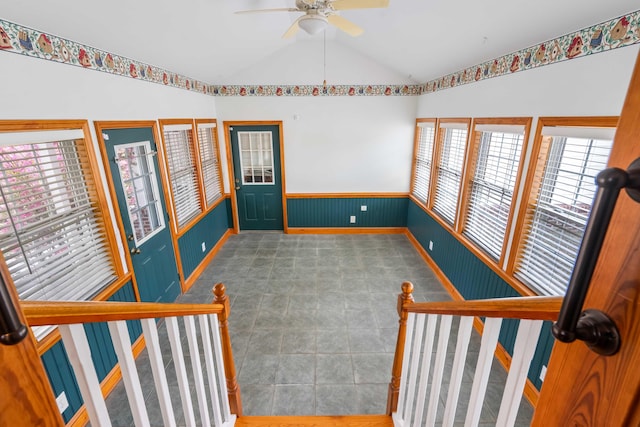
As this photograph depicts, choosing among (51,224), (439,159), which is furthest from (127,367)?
(439,159)

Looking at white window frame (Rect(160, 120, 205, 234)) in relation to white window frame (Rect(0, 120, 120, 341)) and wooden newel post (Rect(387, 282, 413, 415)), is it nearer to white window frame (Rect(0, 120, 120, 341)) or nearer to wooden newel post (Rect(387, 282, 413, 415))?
white window frame (Rect(0, 120, 120, 341))

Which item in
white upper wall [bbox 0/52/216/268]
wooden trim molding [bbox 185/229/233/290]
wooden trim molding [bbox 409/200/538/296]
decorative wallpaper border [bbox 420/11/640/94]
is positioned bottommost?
wooden trim molding [bbox 185/229/233/290]

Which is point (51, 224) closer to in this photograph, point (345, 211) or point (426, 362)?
point (426, 362)

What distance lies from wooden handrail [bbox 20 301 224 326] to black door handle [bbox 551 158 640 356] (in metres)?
0.94

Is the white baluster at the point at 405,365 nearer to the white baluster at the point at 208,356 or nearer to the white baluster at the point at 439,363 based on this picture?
the white baluster at the point at 439,363

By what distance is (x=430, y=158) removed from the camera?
4.66m

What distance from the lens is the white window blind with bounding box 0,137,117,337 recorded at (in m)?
1.69

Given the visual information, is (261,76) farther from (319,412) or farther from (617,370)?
(617,370)

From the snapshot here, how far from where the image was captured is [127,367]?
2.96 feet

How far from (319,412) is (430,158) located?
12.5 ft

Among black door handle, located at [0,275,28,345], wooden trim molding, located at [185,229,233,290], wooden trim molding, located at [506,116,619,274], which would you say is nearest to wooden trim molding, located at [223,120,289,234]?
wooden trim molding, located at [185,229,233,290]

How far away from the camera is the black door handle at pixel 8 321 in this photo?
38 centimetres

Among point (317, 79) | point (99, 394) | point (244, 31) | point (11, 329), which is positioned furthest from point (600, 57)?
point (317, 79)

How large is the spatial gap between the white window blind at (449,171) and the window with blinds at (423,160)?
291 millimetres
